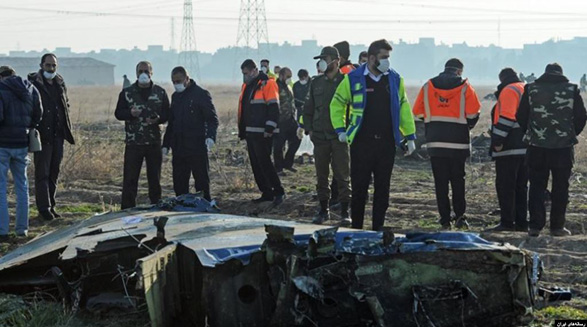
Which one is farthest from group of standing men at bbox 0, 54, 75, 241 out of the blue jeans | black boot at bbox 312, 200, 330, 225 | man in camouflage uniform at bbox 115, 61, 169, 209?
black boot at bbox 312, 200, 330, 225

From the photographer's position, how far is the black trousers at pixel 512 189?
10.3 meters

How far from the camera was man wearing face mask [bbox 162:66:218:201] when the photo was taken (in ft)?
36.4

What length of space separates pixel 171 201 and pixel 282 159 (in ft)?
27.1

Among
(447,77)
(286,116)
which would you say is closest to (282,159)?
(286,116)

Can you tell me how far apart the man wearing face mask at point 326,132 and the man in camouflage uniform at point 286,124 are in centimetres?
537

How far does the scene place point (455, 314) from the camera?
534cm

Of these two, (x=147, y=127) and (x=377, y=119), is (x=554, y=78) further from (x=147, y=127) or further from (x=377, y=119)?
(x=147, y=127)

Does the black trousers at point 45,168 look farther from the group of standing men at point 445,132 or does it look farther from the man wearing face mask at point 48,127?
the group of standing men at point 445,132

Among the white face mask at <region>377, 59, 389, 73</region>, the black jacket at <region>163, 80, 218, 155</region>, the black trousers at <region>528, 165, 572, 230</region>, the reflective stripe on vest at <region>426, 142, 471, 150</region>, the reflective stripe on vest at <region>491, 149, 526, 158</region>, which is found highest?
the white face mask at <region>377, 59, 389, 73</region>

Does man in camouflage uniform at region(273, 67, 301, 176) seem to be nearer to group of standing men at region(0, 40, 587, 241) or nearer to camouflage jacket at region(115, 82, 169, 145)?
group of standing men at region(0, 40, 587, 241)

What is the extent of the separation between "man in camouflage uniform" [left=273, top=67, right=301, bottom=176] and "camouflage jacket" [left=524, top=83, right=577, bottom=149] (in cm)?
730

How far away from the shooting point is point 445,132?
10266mm

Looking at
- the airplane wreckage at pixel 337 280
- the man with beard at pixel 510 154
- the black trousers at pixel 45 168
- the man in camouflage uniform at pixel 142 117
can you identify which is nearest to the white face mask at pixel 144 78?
the man in camouflage uniform at pixel 142 117

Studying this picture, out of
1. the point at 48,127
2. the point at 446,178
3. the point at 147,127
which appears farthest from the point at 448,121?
the point at 48,127
